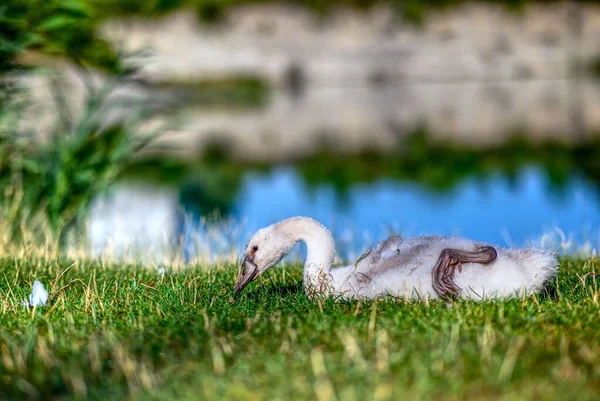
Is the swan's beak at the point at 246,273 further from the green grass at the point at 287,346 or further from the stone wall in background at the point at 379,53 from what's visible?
the stone wall in background at the point at 379,53

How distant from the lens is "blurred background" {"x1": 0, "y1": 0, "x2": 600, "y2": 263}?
10016 millimetres

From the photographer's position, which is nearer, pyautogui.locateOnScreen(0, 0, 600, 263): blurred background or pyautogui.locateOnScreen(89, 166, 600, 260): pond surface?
pyautogui.locateOnScreen(0, 0, 600, 263): blurred background

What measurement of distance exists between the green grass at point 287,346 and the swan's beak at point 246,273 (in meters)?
0.09

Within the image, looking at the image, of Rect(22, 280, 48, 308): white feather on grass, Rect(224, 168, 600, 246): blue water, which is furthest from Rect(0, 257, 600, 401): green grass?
Rect(224, 168, 600, 246): blue water

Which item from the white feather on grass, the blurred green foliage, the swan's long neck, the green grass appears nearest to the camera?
the green grass

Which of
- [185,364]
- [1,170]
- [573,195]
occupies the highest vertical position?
[185,364]

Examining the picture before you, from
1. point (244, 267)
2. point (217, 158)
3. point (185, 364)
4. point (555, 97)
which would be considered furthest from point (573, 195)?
point (555, 97)

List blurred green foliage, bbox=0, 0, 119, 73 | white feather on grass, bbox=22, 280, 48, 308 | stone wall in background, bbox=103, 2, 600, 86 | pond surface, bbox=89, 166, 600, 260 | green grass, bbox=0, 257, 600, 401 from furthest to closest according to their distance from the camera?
stone wall in background, bbox=103, 2, 600, 86 < pond surface, bbox=89, 166, 600, 260 < blurred green foliage, bbox=0, 0, 119, 73 < white feather on grass, bbox=22, 280, 48, 308 < green grass, bbox=0, 257, 600, 401

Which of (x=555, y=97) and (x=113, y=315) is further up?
(x=113, y=315)

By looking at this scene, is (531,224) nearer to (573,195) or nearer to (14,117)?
(573,195)

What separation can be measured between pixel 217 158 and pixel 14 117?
78.5 feet

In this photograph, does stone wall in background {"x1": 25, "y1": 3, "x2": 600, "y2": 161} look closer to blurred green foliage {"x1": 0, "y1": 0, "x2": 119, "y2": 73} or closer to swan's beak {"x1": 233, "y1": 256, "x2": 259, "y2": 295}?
blurred green foliage {"x1": 0, "y1": 0, "x2": 119, "y2": 73}

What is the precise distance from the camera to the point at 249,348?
4492 millimetres

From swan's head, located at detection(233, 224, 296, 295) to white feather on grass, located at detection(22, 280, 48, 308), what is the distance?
3.98ft
